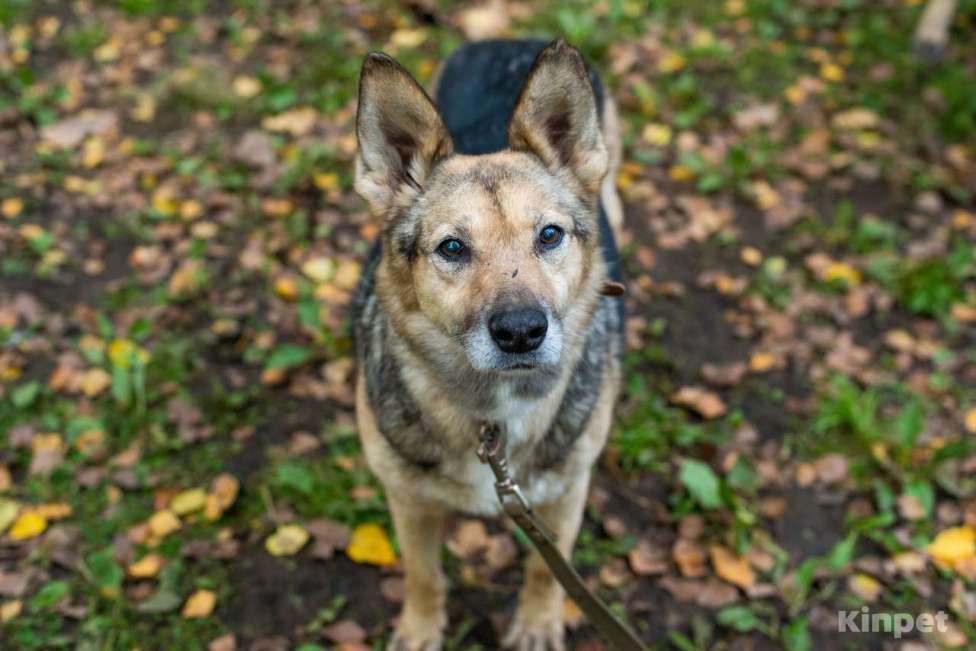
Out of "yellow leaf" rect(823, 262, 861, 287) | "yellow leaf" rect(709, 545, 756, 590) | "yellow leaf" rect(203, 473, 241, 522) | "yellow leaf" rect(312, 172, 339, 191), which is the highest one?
"yellow leaf" rect(823, 262, 861, 287)

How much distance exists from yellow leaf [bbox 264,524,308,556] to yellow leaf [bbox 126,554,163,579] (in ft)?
1.67

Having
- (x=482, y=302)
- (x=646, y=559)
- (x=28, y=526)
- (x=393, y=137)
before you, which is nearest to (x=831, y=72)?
(x=646, y=559)

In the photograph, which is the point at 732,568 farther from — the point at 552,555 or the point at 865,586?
the point at 552,555

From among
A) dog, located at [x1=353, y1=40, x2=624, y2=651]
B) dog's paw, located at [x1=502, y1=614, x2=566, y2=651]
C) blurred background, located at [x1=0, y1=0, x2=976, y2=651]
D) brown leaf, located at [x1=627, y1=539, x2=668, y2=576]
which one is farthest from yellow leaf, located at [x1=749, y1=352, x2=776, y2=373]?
dog's paw, located at [x1=502, y1=614, x2=566, y2=651]

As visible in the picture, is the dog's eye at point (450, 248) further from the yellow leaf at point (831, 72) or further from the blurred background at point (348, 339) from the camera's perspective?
the yellow leaf at point (831, 72)

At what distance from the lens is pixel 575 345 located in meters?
2.94

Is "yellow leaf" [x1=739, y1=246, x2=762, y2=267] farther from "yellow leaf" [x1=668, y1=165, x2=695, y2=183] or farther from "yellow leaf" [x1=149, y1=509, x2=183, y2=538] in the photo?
"yellow leaf" [x1=149, y1=509, x2=183, y2=538]

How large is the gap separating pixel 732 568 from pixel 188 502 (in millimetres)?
2748

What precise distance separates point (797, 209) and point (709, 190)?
Result: 0.63 metres

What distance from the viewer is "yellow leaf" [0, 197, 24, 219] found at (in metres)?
5.40

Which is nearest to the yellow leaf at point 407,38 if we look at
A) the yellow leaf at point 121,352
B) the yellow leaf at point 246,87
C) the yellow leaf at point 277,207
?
the yellow leaf at point 246,87

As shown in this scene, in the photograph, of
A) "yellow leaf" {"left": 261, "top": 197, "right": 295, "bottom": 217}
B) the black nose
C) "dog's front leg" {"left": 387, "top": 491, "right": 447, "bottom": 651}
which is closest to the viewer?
the black nose

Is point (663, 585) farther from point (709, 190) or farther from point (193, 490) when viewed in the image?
point (709, 190)

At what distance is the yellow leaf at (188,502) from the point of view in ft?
12.9
